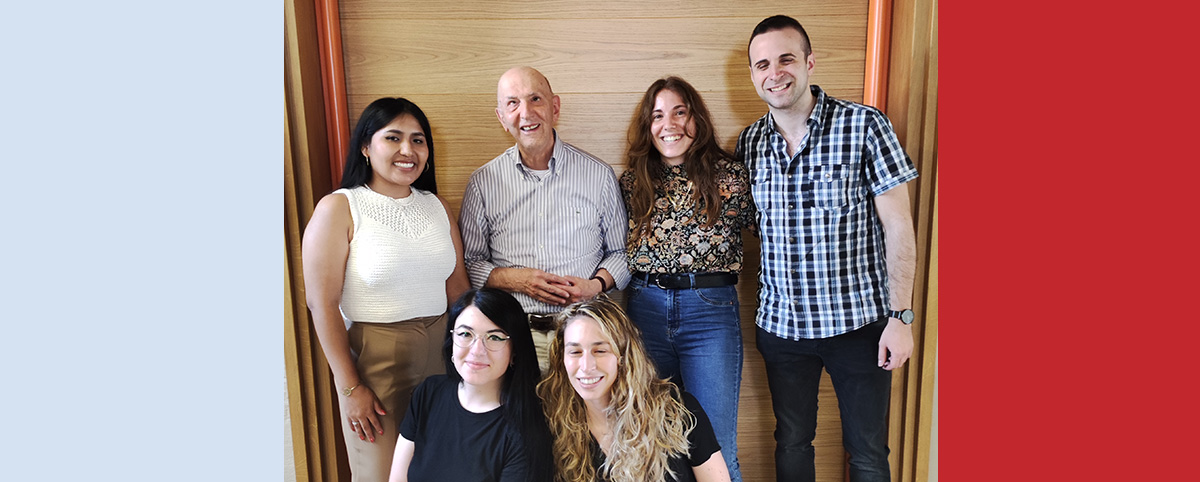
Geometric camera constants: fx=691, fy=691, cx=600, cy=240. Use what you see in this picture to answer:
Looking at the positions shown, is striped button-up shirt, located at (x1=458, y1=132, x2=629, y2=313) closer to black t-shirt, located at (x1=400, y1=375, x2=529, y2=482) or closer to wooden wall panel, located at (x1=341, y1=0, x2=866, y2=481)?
wooden wall panel, located at (x1=341, y1=0, x2=866, y2=481)

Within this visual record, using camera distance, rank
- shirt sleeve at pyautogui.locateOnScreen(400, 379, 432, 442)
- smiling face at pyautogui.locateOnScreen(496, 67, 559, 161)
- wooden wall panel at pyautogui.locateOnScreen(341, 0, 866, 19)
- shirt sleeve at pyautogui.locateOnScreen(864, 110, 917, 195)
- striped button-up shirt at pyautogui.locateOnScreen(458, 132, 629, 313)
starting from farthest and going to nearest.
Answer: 1. wooden wall panel at pyautogui.locateOnScreen(341, 0, 866, 19)
2. striped button-up shirt at pyautogui.locateOnScreen(458, 132, 629, 313)
3. smiling face at pyautogui.locateOnScreen(496, 67, 559, 161)
4. shirt sleeve at pyautogui.locateOnScreen(864, 110, 917, 195)
5. shirt sleeve at pyautogui.locateOnScreen(400, 379, 432, 442)

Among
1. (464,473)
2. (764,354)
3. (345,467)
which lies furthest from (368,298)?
(764,354)

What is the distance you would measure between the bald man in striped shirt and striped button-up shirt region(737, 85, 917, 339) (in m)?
0.48

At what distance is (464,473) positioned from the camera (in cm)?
173

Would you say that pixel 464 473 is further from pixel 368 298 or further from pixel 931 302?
pixel 931 302

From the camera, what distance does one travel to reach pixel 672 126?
2064mm

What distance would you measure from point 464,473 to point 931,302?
1.55m

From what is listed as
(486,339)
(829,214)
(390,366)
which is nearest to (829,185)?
(829,214)

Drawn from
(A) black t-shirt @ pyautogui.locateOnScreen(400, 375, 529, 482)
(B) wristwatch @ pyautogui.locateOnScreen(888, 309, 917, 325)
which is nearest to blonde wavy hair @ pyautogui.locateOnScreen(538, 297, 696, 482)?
(A) black t-shirt @ pyautogui.locateOnScreen(400, 375, 529, 482)

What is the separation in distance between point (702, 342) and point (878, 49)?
1.11m

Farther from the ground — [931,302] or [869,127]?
[869,127]

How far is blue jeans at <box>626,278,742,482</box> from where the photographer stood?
6.81 feet

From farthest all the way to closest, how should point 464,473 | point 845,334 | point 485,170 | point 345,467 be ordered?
A: point 345,467
point 485,170
point 845,334
point 464,473

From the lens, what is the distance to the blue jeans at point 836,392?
80.1 inches
